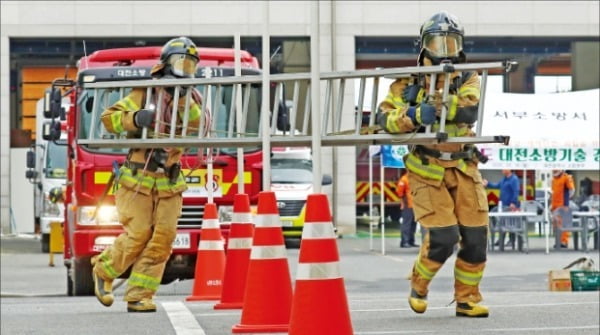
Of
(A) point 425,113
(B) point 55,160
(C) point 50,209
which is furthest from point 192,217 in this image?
(B) point 55,160

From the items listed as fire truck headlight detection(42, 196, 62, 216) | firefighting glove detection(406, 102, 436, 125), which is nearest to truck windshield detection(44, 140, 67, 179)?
fire truck headlight detection(42, 196, 62, 216)

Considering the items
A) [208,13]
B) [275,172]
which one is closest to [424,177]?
[275,172]

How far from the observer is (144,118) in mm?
10203

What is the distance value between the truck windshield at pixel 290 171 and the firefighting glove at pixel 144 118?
18445 millimetres

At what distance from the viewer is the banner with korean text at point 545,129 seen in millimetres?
25172

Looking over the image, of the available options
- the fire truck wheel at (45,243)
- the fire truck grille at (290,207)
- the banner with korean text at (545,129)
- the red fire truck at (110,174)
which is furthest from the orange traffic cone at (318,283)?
the fire truck wheel at (45,243)

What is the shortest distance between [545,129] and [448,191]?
15826 millimetres

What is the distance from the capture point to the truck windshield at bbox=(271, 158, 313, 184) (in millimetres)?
29031

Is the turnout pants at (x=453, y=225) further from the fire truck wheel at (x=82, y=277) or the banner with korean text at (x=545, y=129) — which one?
the banner with korean text at (x=545, y=129)

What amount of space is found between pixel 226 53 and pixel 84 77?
1500 mm

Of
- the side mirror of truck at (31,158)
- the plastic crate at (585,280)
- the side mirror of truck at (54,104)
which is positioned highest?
the side mirror of truck at (54,104)

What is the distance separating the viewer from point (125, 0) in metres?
37.6

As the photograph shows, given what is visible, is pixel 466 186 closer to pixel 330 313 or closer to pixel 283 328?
Answer: pixel 283 328

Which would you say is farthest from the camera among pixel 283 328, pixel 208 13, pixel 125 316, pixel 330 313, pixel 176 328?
pixel 208 13
